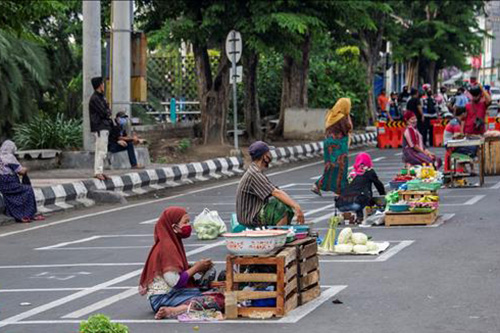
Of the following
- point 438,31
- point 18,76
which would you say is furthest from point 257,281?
point 438,31

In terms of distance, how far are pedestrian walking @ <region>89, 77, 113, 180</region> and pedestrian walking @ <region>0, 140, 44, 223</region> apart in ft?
11.9

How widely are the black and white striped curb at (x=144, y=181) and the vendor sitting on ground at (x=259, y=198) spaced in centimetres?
791

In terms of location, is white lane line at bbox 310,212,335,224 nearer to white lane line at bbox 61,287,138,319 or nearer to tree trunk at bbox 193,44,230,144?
white lane line at bbox 61,287,138,319

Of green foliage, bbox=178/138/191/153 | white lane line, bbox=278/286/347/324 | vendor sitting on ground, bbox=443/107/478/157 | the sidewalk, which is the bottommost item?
white lane line, bbox=278/286/347/324

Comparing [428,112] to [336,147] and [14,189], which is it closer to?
[336,147]

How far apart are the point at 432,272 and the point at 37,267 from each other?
16.0 ft

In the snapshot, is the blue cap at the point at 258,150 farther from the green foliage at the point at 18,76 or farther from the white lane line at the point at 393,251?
the green foliage at the point at 18,76

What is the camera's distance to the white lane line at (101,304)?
11.1 meters

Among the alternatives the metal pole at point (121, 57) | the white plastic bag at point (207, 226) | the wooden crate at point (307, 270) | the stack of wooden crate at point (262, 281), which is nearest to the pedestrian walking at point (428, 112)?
the metal pole at point (121, 57)

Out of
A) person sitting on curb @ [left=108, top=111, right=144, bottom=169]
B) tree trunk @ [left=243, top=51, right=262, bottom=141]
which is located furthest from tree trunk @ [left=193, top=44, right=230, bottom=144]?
person sitting on curb @ [left=108, top=111, right=144, bottom=169]

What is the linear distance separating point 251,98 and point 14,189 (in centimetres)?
1907

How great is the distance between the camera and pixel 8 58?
32688mm

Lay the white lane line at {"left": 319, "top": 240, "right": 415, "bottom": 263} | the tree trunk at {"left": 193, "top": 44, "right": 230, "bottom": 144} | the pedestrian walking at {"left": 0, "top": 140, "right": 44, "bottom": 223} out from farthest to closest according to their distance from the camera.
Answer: the tree trunk at {"left": 193, "top": 44, "right": 230, "bottom": 144} → the pedestrian walking at {"left": 0, "top": 140, "right": 44, "bottom": 223} → the white lane line at {"left": 319, "top": 240, "right": 415, "bottom": 263}

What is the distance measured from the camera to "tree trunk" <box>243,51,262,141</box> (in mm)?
37719
